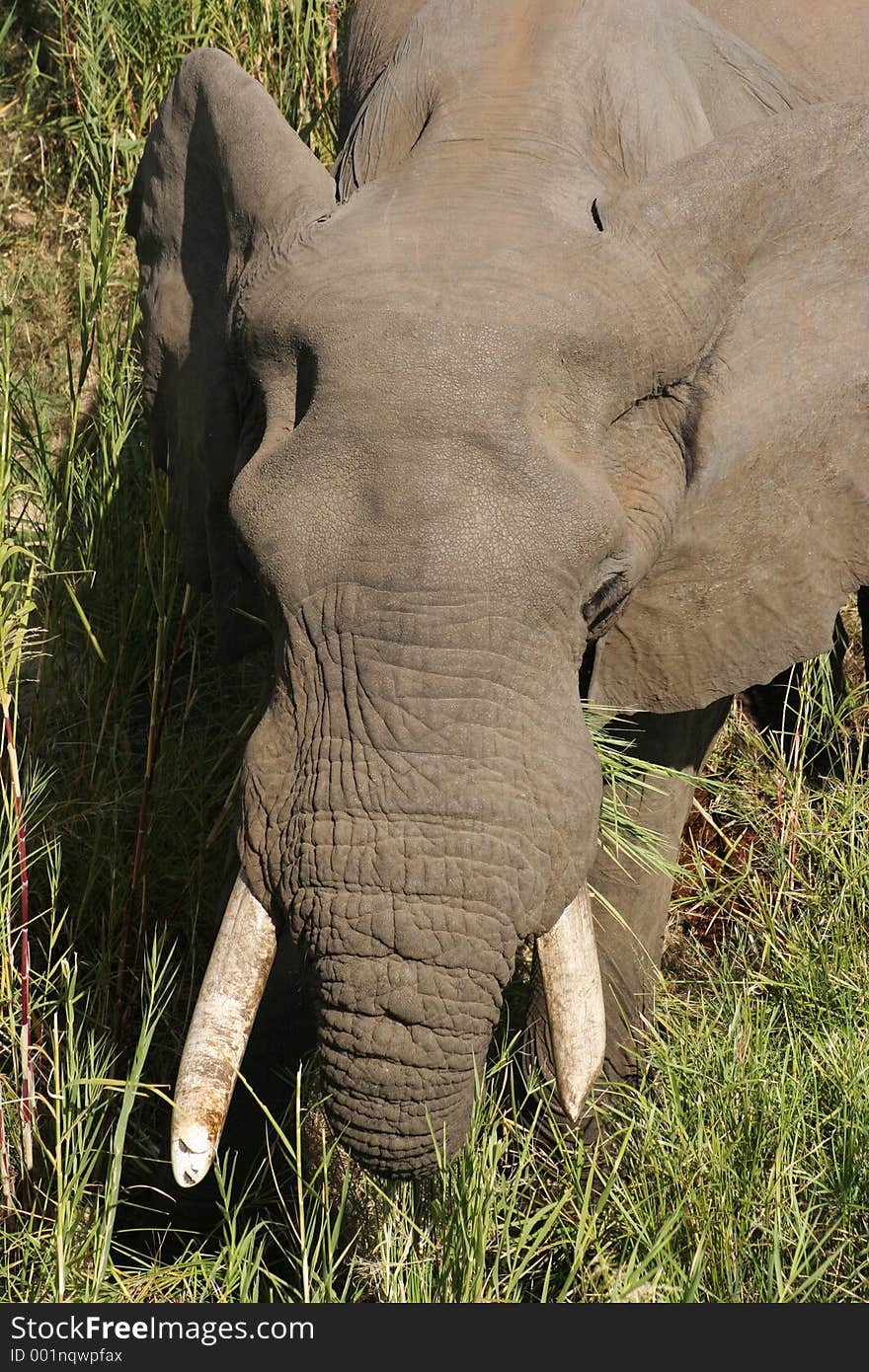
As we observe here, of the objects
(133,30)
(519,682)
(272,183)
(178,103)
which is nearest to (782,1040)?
(519,682)

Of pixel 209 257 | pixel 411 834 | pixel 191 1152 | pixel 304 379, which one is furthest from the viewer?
pixel 209 257

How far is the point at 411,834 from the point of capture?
2.55 meters

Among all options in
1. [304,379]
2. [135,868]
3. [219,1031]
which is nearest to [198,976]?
[135,868]

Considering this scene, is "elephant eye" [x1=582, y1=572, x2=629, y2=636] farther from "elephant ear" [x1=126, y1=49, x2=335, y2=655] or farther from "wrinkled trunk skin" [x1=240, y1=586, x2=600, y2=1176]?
"elephant ear" [x1=126, y1=49, x2=335, y2=655]

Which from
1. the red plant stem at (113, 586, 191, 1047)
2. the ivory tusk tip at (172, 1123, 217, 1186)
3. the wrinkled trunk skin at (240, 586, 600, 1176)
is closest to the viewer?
the wrinkled trunk skin at (240, 586, 600, 1176)

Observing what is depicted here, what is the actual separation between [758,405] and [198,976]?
6.21 ft

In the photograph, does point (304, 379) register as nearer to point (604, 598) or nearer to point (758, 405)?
point (604, 598)

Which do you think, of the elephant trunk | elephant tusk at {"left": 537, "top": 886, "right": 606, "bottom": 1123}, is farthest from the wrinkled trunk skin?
elephant tusk at {"left": 537, "top": 886, "right": 606, "bottom": 1123}

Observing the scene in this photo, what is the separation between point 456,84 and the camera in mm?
3111

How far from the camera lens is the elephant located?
8.49ft

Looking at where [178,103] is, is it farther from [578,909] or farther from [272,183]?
[578,909]

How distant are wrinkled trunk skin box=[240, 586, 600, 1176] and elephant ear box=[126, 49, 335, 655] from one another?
0.65m

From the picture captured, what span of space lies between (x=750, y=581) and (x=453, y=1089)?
3.69 feet

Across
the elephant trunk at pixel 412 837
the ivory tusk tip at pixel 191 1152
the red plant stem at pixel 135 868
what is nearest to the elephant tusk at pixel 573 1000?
the elephant trunk at pixel 412 837
